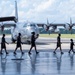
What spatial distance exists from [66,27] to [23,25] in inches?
667

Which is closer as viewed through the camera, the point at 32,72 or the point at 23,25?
the point at 32,72

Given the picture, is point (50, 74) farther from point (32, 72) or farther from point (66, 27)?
point (66, 27)

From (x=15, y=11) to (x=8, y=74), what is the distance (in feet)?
138

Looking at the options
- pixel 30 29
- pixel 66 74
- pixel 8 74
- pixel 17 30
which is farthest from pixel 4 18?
pixel 17 30

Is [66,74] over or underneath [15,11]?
underneath

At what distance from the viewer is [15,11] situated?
53844 mm

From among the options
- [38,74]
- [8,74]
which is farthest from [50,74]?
[8,74]

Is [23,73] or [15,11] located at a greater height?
[15,11]

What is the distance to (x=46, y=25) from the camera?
175 ft

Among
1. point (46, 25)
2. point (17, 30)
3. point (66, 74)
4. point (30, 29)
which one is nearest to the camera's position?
point (66, 74)

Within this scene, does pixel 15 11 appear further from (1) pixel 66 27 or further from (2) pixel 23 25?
(2) pixel 23 25

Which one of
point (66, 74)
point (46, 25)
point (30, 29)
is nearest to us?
point (66, 74)

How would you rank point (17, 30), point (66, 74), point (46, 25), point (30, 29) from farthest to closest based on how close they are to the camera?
point (46, 25), point (17, 30), point (30, 29), point (66, 74)

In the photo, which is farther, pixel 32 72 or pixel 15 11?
pixel 15 11
